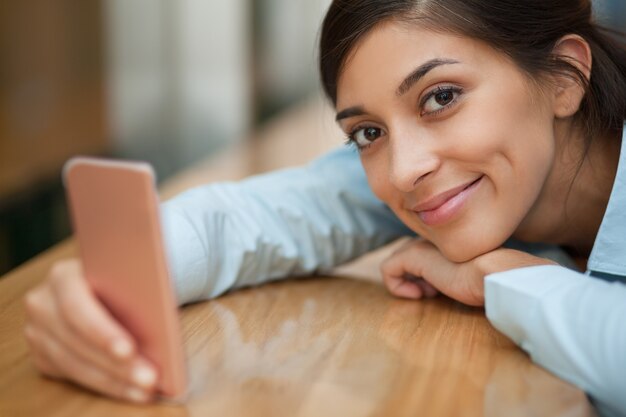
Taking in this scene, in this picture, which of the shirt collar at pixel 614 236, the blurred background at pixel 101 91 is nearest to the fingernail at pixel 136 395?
the shirt collar at pixel 614 236

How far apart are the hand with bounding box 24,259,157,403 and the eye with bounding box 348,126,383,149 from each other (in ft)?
1.64

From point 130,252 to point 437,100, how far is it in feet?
1.62

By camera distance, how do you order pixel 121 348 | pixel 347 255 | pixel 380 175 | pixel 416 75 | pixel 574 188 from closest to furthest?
1. pixel 121 348
2. pixel 416 75
3. pixel 380 175
4. pixel 574 188
5. pixel 347 255

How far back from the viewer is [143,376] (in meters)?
0.79

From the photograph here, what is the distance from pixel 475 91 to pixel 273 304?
1.34 ft

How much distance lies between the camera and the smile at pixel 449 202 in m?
1.14

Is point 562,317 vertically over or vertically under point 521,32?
under

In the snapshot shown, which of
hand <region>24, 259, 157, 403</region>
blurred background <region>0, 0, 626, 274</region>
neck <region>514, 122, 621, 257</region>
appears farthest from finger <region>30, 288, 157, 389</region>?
blurred background <region>0, 0, 626, 274</region>

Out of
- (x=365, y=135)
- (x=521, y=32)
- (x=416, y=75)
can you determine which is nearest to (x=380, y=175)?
(x=365, y=135)

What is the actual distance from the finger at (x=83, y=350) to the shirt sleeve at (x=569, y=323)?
420 mm

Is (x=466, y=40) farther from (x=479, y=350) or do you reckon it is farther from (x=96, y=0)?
(x=96, y=0)

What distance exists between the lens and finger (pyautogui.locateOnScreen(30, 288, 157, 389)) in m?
0.79

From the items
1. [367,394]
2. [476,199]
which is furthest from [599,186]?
[367,394]

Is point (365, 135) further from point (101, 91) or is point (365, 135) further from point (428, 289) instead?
point (101, 91)
